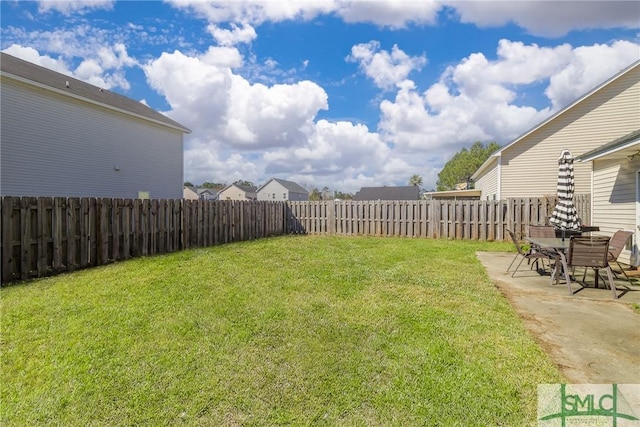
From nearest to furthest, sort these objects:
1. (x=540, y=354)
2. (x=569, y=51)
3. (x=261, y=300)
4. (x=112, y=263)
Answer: (x=540, y=354), (x=261, y=300), (x=112, y=263), (x=569, y=51)

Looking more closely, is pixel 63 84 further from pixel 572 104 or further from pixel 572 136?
pixel 572 136

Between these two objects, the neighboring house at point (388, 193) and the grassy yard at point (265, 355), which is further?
the neighboring house at point (388, 193)

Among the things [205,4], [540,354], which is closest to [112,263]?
[205,4]

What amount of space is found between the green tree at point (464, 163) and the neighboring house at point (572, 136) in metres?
32.9

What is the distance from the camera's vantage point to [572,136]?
44.3 feet

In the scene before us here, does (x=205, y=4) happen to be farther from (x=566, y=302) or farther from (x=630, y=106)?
(x=630, y=106)

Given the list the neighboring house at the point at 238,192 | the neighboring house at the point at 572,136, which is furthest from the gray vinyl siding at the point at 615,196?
the neighboring house at the point at 238,192

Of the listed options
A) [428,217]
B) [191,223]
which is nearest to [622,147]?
[428,217]

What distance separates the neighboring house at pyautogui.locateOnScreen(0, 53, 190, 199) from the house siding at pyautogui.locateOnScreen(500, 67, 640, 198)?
18912 mm

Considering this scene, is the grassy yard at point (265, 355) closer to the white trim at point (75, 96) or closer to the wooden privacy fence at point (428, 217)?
the wooden privacy fence at point (428, 217)

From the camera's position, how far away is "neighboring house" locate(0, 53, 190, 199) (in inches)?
476

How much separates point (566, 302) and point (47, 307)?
24.1 feet

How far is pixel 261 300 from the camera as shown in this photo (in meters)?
4.49

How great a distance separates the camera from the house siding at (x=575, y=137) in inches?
493
